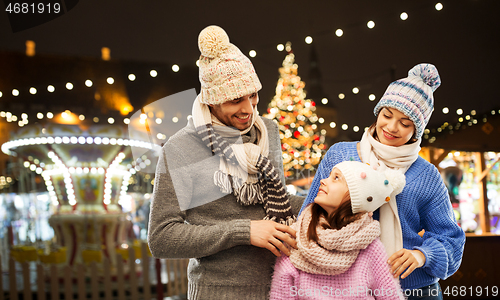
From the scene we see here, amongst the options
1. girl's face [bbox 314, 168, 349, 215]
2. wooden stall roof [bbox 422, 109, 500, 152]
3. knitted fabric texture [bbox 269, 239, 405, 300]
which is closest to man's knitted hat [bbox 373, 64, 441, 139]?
girl's face [bbox 314, 168, 349, 215]

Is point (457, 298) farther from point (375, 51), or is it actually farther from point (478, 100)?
point (375, 51)

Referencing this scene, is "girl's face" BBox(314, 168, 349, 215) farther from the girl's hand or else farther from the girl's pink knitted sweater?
the girl's hand

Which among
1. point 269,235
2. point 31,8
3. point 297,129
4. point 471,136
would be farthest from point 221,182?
point 471,136

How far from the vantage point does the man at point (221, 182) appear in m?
1.19

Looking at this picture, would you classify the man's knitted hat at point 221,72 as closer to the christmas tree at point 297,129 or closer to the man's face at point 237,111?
the man's face at point 237,111

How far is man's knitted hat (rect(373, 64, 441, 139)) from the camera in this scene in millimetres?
1251

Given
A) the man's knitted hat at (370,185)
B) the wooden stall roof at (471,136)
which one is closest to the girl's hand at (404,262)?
the man's knitted hat at (370,185)

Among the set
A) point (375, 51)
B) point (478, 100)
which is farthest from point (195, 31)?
point (478, 100)

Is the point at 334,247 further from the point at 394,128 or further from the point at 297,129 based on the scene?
the point at 297,129

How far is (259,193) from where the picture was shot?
1.28m

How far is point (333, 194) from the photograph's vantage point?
122cm

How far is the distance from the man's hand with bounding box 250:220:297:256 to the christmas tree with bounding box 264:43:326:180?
9.68 ft

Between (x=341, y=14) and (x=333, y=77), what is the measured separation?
0.61 m

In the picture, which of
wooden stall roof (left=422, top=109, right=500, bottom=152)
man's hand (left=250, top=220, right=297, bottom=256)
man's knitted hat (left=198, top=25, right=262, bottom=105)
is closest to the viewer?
man's hand (left=250, top=220, right=297, bottom=256)
